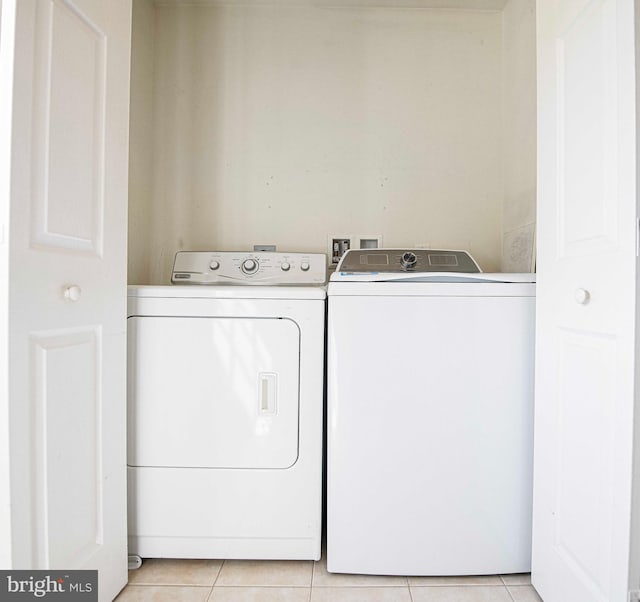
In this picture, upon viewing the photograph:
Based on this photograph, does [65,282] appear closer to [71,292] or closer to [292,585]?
[71,292]

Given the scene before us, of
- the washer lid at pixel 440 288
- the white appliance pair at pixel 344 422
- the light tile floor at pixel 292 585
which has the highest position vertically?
the washer lid at pixel 440 288

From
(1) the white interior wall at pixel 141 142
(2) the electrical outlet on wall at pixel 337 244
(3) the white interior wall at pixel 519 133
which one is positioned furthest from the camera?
(2) the electrical outlet on wall at pixel 337 244

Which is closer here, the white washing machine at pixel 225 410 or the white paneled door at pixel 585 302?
the white paneled door at pixel 585 302

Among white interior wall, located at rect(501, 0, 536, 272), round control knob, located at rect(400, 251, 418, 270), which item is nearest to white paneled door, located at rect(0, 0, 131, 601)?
round control knob, located at rect(400, 251, 418, 270)

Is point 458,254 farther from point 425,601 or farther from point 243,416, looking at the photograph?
point 425,601

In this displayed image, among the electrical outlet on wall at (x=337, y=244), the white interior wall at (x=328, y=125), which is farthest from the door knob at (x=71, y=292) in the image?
the electrical outlet on wall at (x=337, y=244)

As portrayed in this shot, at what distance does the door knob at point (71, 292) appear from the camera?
1011 mm

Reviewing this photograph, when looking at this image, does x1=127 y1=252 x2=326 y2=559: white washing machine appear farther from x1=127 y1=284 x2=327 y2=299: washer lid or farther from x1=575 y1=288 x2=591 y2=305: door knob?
x1=575 y1=288 x2=591 y2=305: door knob

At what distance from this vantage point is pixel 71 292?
3.33 ft

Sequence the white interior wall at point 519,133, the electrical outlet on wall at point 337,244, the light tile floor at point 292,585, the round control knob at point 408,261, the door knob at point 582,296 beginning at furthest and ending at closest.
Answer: the electrical outlet on wall at point 337,244, the white interior wall at point 519,133, the round control knob at point 408,261, the light tile floor at point 292,585, the door knob at point 582,296

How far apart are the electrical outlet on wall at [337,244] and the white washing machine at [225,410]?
2.24ft

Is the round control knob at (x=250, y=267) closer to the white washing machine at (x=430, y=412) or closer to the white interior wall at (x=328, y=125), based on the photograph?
the white interior wall at (x=328, y=125)

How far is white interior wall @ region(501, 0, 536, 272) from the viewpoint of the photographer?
5.65ft

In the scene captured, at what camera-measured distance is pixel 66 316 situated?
102 cm
